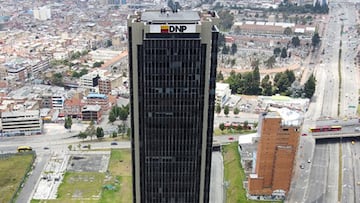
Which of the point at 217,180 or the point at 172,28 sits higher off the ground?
the point at 172,28

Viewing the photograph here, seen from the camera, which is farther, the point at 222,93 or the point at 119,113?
the point at 222,93

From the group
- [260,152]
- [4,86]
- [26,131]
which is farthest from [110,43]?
[260,152]

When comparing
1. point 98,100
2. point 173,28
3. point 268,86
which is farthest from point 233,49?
point 173,28

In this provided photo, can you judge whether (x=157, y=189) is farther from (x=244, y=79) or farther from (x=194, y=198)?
(x=244, y=79)

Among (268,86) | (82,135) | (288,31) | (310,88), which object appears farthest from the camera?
(288,31)

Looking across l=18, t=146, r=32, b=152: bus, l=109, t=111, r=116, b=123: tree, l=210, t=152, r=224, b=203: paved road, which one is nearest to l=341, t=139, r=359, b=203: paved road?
l=210, t=152, r=224, b=203: paved road

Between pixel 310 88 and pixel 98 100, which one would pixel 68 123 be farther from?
pixel 310 88
